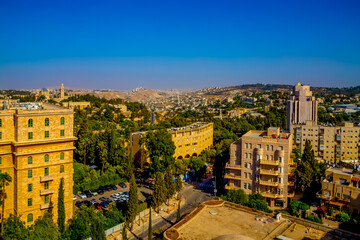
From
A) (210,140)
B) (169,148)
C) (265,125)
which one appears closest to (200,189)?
(169,148)

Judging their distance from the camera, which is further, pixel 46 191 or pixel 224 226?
pixel 46 191

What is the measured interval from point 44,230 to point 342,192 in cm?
2487

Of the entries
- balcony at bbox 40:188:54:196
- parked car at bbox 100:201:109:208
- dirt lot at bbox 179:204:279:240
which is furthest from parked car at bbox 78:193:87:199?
dirt lot at bbox 179:204:279:240

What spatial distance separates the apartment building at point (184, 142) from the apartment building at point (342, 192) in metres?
24.2

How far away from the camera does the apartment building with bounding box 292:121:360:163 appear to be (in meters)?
47.4

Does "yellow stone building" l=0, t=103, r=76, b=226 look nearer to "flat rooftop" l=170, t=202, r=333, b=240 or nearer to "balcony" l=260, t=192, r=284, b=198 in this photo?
"flat rooftop" l=170, t=202, r=333, b=240

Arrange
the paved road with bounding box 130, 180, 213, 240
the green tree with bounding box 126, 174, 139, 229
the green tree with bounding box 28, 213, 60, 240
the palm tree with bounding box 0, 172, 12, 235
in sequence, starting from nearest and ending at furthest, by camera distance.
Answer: the green tree with bounding box 28, 213, 60, 240 → the palm tree with bounding box 0, 172, 12, 235 → the green tree with bounding box 126, 174, 139, 229 → the paved road with bounding box 130, 180, 213, 240

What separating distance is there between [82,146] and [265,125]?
1714 inches

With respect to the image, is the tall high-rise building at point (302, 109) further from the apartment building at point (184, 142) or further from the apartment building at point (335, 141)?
the apartment building at point (184, 142)

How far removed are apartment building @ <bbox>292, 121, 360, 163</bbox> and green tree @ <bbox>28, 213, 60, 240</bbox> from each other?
40806 millimetres

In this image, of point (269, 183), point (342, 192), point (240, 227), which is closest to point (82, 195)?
point (269, 183)

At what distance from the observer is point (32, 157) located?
73.6 feet

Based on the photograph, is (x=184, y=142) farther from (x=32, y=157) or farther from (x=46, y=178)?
(x=32, y=157)

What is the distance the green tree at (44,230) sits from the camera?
757 inches
